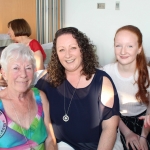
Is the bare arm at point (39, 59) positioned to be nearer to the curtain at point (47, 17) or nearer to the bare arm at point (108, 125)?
the bare arm at point (108, 125)

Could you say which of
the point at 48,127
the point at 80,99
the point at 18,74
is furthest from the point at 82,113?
the point at 18,74

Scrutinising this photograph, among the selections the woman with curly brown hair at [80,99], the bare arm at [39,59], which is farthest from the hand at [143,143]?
the bare arm at [39,59]

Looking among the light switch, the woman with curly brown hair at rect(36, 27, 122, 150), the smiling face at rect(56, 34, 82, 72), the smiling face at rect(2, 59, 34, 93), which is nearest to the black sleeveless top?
the woman with curly brown hair at rect(36, 27, 122, 150)

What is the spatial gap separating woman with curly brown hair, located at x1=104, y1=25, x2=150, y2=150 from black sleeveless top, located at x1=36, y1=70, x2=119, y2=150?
0.29m

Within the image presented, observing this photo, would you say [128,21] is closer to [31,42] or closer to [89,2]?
[89,2]

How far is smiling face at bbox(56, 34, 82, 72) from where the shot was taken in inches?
58.2

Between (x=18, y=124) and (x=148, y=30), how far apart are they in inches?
119

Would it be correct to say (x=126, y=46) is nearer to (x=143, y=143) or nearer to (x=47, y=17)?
(x=143, y=143)

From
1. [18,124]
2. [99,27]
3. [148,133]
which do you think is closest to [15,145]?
[18,124]

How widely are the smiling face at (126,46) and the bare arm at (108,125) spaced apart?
0.31m

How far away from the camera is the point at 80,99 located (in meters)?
1.47

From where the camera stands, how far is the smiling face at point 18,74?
51.6 inches

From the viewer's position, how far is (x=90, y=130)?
1475 mm

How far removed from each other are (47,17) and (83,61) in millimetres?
2691
